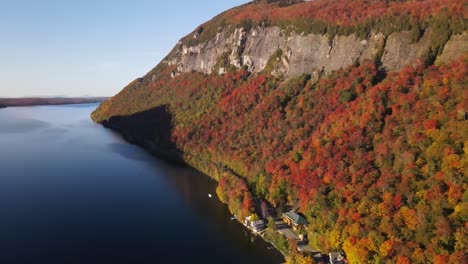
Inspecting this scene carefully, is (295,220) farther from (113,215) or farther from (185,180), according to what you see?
(185,180)

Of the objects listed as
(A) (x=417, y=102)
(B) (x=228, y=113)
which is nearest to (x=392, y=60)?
(A) (x=417, y=102)

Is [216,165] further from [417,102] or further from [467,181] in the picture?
[467,181]

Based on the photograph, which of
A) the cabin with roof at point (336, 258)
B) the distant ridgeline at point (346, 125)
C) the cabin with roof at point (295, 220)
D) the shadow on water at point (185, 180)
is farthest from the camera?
the cabin with roof at point (295, 220)

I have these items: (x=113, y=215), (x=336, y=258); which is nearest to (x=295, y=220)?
(x=336, y=258)

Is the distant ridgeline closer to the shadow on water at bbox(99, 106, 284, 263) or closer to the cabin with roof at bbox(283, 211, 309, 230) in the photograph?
the cabin with roof at bbox(283, 211, 309, 230)

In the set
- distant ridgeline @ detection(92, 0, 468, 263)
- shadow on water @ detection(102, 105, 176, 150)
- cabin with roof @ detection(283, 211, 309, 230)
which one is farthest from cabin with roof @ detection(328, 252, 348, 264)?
shadow on water @ detection(102, 105, 176, 150)

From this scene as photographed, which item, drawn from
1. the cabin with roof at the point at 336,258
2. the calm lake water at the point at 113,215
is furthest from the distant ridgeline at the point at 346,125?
the calm lake water at the point at 113,215

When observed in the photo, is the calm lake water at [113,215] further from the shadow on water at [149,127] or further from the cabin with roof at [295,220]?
the shadow on water at [149,127]
